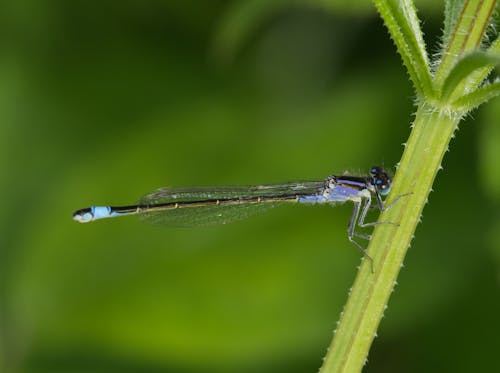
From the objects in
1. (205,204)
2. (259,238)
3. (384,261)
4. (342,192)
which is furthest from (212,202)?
(384,261)

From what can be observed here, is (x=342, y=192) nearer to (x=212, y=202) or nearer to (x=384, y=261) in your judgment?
(x=212, y=202)

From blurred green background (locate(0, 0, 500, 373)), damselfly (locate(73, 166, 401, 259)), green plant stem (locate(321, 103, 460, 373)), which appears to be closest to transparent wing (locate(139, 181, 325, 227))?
damselfly (locate(73, 166, 401, 259))

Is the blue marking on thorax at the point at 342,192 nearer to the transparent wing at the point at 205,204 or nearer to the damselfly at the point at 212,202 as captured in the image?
the damselfly at the point at 212,202

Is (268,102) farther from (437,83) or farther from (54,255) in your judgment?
(437,83)

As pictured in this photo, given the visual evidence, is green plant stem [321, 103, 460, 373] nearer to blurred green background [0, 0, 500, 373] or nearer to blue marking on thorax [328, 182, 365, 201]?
blue marking on thorax [328, 182, 365, 201]

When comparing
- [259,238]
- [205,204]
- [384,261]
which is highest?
[259,238]

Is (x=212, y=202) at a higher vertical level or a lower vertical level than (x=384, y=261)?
higher
